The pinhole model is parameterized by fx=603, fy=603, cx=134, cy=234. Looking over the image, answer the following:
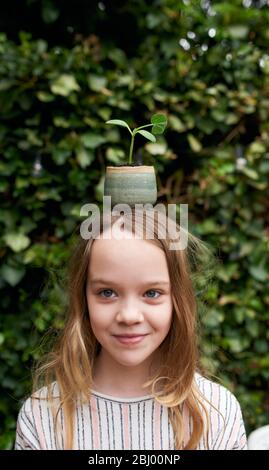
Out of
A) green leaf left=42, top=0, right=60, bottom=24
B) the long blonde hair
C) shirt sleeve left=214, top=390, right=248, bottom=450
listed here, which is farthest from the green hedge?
shirt sleeve left=214, top=390, right=248, bottom=450

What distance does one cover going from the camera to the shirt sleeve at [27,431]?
1.33 m

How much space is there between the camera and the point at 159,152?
2.49 meters

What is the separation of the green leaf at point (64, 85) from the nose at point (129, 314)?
137 centimetres

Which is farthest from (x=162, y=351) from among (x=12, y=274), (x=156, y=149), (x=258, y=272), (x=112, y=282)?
(x=258, y=272)

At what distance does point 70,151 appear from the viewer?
2.43 m

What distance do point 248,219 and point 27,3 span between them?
1.33 m

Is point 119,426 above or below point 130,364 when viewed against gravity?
below

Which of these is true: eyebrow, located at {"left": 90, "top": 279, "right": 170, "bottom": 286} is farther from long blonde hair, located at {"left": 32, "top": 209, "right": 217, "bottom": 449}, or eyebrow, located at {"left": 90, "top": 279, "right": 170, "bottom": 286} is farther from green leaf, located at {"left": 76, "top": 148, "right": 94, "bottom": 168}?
green leaf, located at {"left": 76, "top": 148, "right": 94, "bottom": 168}

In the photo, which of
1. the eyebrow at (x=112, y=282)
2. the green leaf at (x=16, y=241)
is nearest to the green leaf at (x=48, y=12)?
the green leaf at (x=16, y=241)

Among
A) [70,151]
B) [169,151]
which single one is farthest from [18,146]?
[169,151]

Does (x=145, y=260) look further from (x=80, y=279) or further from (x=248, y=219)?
(x=248, y=219)

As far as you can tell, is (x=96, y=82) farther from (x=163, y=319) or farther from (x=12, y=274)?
(x=163, y=319)

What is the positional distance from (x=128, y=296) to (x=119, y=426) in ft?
1.01

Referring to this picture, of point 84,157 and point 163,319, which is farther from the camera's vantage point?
point 84,157
